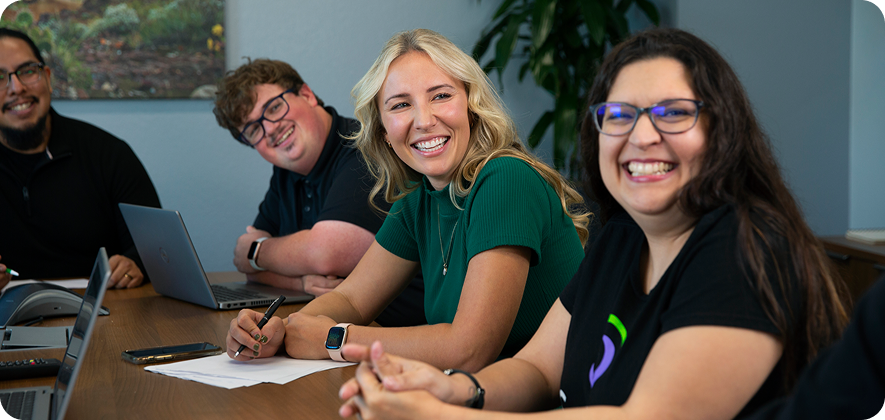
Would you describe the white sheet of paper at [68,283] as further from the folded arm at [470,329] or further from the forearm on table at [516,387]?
the forearm on table at [516,387]

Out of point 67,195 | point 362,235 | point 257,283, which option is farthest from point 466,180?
point 67,195

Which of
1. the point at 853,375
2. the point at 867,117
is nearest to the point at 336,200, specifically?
the point at 853,375

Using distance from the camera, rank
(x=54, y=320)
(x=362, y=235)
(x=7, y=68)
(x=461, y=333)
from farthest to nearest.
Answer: (x=7, y=68) < (x=362, y=235) < (x=54, y=320) < (x=461, y=333)

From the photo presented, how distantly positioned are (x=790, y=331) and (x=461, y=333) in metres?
0.60

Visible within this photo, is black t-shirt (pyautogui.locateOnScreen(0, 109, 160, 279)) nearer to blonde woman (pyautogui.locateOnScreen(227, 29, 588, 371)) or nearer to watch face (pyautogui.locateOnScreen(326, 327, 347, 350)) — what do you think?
blonde woman (pyautogui.locateOnScreen(227, 29, 588, 371))

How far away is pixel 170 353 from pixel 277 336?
0.69ft

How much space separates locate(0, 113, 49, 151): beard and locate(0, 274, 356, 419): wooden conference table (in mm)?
1264

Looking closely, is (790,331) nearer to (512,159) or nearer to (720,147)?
(720,147)

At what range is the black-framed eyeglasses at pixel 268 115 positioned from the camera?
224 centimetres

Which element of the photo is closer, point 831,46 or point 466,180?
point 466,180

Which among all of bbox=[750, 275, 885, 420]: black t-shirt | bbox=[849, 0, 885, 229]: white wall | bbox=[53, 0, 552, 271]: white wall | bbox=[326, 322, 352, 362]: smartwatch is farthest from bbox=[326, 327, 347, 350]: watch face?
bbox=[849, 0, 885, 229]: white wall

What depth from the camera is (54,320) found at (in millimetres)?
1722

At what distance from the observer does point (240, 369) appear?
1.24 metres

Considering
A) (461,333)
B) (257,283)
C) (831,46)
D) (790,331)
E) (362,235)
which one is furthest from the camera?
(831,46)
